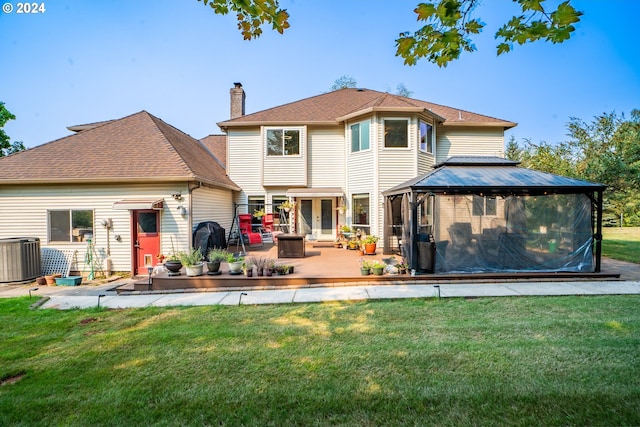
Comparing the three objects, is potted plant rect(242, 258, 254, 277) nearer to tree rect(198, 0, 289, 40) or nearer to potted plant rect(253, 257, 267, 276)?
potted plant rect(253, 257, 267, 276)

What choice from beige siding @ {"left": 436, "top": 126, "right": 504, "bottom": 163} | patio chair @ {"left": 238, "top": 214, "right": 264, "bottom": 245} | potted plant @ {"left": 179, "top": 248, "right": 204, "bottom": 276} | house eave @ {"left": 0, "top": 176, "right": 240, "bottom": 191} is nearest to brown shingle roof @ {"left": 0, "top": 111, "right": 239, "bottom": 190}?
house eave @ {"left": 0, "top": 176, "right": 240, "bottom": 191}

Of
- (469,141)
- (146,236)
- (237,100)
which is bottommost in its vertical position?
(146,236)

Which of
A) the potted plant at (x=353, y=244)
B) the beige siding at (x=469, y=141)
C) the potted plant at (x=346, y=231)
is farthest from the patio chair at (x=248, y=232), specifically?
the beige siding at (x=469, y=141)

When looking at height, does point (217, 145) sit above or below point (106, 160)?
above

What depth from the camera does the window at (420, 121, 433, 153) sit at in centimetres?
1337

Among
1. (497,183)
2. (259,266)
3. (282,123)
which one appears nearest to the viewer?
(259,266)

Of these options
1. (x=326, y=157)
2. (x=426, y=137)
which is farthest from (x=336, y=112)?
(x=426, y=137)

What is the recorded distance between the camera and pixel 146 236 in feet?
32.8

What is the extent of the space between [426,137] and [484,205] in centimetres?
654

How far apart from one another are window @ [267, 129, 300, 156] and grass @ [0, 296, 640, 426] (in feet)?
34.4

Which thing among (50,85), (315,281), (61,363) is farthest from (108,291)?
(50,85)

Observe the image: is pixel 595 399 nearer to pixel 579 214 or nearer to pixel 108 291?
pixel 579 214

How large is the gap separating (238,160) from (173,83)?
4.65m

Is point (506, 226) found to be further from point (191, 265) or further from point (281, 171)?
point (281, 171)
